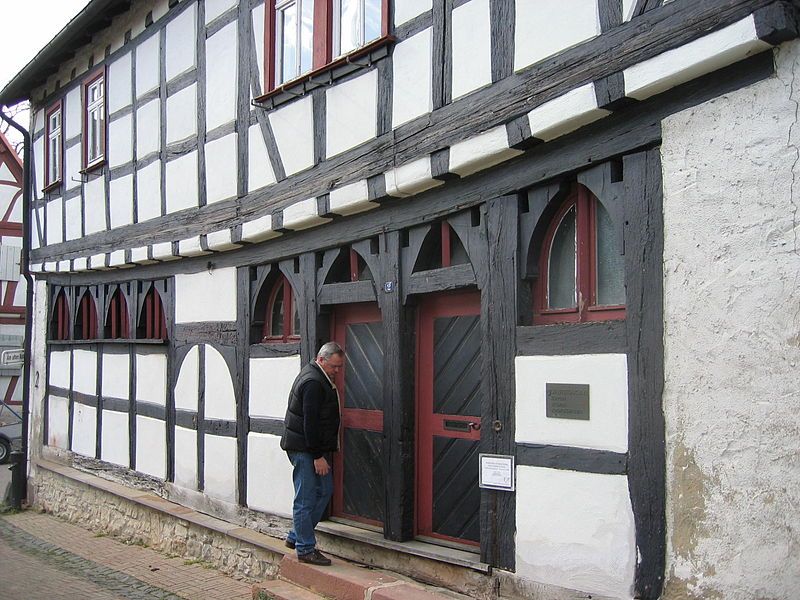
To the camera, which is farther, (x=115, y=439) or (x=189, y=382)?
(x=115, y=439)

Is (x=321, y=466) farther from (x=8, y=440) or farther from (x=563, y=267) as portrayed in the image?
(x=8, y=440)

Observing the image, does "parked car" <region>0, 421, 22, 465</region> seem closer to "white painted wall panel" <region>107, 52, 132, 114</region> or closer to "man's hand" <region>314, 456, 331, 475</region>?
"white painted wall panel" <region>107, 52, 132, 114</region>

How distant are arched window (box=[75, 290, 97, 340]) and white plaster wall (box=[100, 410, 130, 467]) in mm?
1378

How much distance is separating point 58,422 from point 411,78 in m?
9.18

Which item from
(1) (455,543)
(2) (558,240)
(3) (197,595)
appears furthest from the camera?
(3) (197,595)

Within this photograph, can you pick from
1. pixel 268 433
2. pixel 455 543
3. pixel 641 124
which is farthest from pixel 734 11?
pixel 268 433

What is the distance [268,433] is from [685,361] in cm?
450

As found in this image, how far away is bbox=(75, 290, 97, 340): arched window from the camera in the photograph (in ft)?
39.3

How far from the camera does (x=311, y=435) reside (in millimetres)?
6199

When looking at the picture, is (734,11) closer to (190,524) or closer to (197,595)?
(197,595)

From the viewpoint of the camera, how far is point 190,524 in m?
8.55

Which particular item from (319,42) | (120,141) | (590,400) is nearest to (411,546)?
(590,400)

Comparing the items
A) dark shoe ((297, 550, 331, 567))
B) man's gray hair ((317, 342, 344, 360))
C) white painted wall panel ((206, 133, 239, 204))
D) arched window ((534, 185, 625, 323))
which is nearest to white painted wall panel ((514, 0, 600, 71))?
arched window ((534, 185, 625, 323))

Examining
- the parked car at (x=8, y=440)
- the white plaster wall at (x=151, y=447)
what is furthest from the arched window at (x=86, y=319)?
the parked car at (x=8, y=440)
